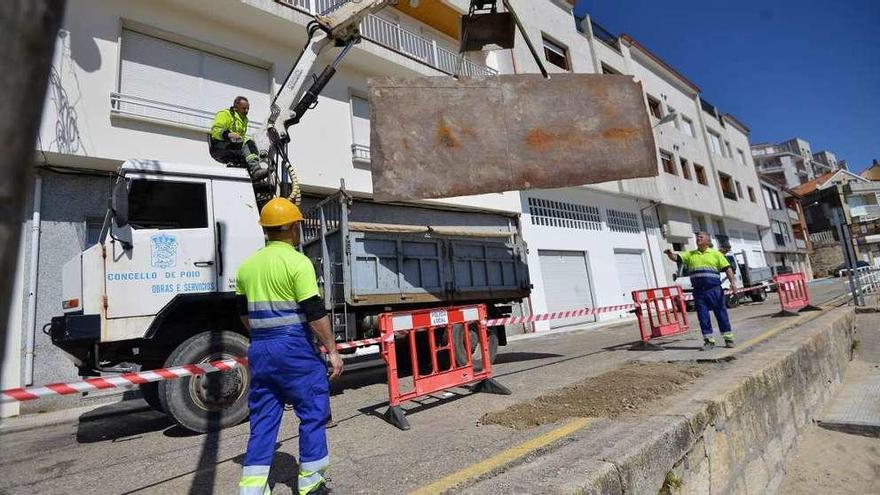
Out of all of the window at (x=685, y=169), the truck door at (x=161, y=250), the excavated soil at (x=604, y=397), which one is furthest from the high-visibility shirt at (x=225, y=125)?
the window at (x=685, y=169)

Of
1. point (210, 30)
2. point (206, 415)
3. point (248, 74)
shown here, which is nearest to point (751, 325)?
point (206, 415)

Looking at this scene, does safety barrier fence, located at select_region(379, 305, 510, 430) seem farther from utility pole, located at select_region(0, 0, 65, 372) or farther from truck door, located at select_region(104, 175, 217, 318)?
utility pole, located at select_region(0, 0, 65, 372)

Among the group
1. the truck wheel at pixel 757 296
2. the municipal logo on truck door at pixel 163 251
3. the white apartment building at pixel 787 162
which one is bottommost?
the truck wheel at pixel 757 296

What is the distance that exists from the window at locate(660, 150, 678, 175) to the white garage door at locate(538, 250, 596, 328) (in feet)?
30.7

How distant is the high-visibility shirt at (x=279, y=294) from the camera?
2691 mm

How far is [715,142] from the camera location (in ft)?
94.8

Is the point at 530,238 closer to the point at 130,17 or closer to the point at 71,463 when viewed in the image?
the point at 130,17

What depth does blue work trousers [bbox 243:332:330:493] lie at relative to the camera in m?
2.58

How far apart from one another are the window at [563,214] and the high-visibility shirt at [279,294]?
12.3 m

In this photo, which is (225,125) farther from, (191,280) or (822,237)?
(822,237)

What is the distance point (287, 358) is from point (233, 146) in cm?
382

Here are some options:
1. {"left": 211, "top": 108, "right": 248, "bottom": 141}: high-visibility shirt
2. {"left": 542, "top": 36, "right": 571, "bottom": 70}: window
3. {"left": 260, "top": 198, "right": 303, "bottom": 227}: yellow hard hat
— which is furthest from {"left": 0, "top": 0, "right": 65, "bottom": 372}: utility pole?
{"left": 542, "top": 36, "right": 571, "bottom": 70}: window

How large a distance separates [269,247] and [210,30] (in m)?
8.09

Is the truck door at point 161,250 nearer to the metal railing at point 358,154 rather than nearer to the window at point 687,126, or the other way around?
the metal railing at point 358,154
